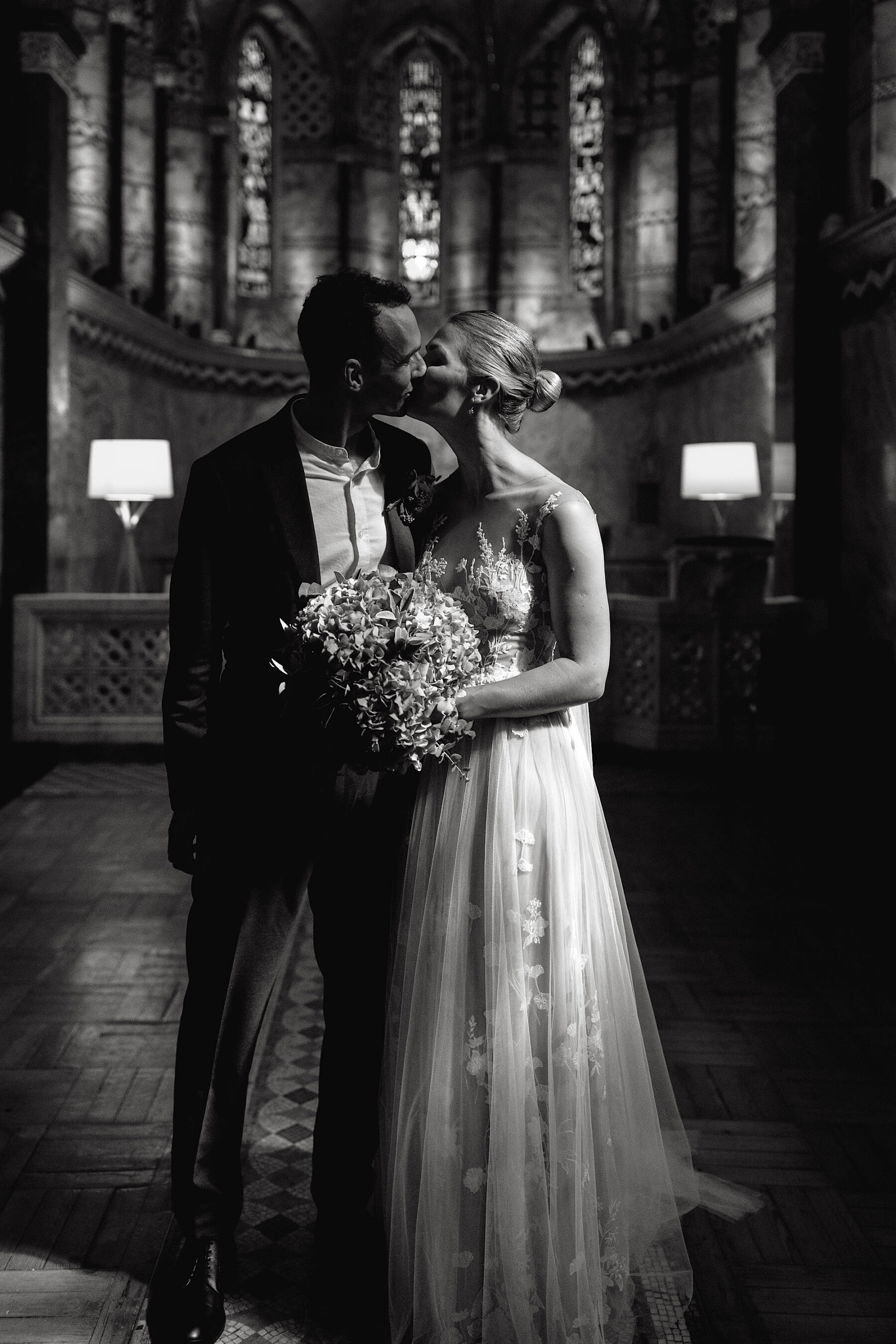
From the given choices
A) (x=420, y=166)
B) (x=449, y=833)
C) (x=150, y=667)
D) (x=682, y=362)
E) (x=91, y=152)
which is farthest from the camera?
(x=420, y=166)

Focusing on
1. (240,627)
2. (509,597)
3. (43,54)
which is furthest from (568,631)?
(43,54)

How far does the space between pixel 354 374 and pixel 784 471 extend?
687cm

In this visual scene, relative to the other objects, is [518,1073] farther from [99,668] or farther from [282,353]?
[282,353]

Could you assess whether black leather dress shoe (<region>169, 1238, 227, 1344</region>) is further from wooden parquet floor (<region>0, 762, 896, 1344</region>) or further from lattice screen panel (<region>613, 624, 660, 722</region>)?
lattice screen panel (<region>613, 624, 660, 722</region>)

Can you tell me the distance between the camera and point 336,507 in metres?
2.36

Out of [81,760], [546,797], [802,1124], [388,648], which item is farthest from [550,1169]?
[81,760]

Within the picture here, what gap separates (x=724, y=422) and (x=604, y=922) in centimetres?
963

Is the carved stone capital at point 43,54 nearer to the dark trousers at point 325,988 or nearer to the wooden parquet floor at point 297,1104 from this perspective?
the wooden parquet floor at point 297,1104

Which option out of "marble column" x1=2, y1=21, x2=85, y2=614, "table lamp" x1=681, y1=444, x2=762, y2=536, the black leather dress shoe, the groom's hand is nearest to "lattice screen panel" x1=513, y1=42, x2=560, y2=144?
"marble column" x1=2, y1=21, x2=85, y2=614

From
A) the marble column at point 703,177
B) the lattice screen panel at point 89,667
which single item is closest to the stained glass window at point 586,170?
the marble column at point 703,177

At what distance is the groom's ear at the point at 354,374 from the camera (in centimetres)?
Result: 220

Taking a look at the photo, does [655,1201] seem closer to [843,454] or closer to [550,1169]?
[550,1169]

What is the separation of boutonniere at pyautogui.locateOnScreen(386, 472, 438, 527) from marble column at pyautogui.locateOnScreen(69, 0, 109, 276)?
34.1 feet

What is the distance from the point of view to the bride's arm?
2203 mm
